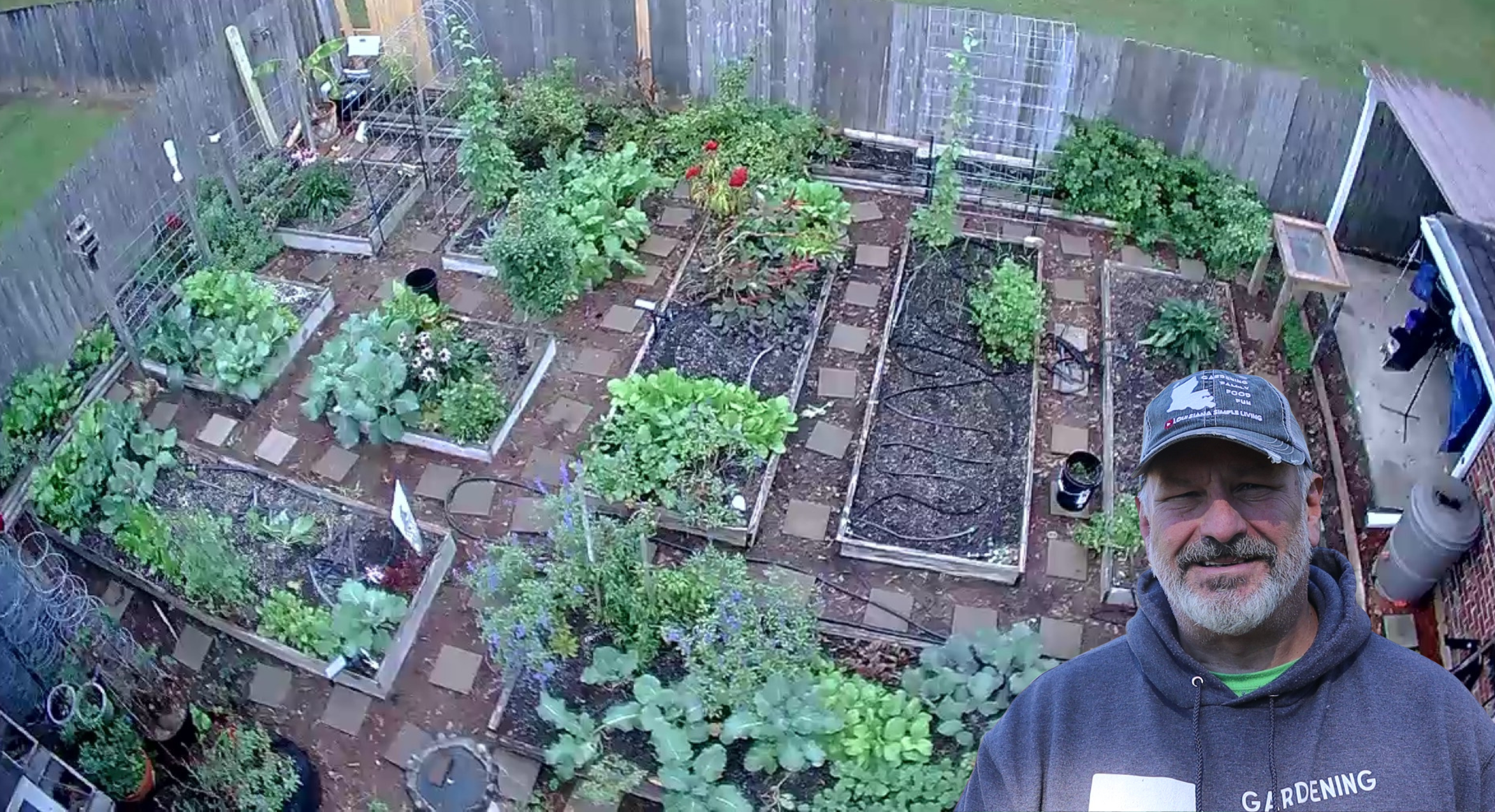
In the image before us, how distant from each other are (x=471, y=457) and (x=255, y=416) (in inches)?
63.9

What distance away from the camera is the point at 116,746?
532 centimetres

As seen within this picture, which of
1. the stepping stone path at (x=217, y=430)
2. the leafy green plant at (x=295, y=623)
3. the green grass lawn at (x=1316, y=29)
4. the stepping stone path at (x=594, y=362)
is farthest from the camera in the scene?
the green grass lawn at (x=1316, y=29)

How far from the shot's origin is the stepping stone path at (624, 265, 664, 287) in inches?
320

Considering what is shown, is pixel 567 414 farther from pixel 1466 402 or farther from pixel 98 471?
pixel 1466 402

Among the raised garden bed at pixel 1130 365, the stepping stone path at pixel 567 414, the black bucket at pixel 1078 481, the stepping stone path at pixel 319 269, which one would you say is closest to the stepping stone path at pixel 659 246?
the stepping stone path at pixel 567 414

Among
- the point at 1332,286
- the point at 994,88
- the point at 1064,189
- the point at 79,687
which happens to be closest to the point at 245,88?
the point at 79,687

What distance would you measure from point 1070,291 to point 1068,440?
1521 millimetres

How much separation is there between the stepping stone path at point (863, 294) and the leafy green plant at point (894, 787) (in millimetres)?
3707

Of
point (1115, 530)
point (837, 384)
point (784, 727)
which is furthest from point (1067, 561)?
point (784, 727)

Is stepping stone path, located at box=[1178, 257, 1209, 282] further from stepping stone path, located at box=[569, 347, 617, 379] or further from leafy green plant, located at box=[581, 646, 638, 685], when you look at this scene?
leafy green plant, located at box=[581, 646, 638, 685]

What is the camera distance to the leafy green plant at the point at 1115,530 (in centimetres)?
624

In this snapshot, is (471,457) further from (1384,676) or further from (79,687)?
(1384,676)

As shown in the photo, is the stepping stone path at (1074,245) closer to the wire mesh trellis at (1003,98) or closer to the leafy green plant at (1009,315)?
the wire mesh trellis at (1003,98)

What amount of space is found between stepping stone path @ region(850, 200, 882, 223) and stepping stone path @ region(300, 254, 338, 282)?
4165 mm
